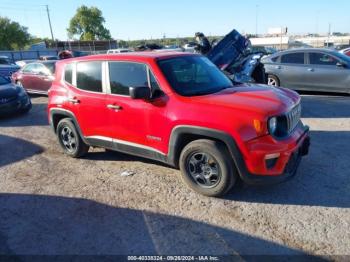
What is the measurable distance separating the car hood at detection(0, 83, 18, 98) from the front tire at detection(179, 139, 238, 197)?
7399 mm

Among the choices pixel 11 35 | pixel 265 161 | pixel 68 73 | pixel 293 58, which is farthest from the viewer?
pixel 11 35

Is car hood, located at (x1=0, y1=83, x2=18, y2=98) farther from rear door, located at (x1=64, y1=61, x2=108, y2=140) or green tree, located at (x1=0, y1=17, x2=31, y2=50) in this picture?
green tree, located at (x1=0, y1=17, x2=31, y2=50)

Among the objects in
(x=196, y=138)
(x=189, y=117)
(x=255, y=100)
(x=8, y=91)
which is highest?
(x=255, y=100)

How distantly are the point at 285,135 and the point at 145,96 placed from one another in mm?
1777

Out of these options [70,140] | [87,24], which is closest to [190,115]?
[70,140]

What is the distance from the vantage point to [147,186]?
463 cm

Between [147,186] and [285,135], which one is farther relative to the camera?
[147,186]

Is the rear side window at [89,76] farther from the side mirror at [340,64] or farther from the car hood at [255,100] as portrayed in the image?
the side mirror at [340,64]

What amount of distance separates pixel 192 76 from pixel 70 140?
2624 millimetres

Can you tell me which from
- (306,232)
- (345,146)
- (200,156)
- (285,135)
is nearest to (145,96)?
(200,156)

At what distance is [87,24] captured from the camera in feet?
302

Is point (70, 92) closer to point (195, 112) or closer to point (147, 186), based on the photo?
point (147, 186)

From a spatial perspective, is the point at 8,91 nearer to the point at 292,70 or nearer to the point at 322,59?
the point at 292,70

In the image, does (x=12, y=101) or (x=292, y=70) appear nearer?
(x=12, y=101)
